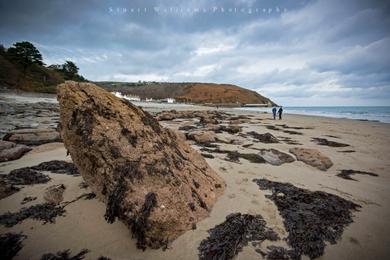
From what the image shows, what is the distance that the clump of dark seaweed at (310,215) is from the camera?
274cm

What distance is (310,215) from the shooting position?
3.30 meters

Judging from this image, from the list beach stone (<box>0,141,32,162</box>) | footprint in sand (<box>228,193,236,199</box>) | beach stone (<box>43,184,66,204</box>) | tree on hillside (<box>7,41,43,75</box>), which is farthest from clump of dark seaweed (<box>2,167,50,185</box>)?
tree on hillside (<box>7,41,43,75</box>)

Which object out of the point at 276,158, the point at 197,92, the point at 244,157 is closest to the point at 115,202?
the point at 244,157

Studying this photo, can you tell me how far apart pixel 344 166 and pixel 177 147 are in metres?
→ 5.09

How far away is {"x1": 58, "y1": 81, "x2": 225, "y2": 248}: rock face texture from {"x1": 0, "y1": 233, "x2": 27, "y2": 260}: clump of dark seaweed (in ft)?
3.31

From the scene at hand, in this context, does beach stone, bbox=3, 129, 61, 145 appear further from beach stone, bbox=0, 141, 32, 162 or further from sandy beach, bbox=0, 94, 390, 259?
sandy beach, bbox=0, 94, 390, 259

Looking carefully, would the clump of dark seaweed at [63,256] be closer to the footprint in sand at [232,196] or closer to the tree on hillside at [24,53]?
the footprint in sand at [232,196]

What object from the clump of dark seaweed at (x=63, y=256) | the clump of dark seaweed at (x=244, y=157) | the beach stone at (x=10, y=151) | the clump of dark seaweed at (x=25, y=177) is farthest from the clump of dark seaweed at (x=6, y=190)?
the clump of dark seaweed at (x=244, y=157)

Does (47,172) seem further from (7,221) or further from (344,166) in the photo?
(344,166)

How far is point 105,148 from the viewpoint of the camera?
3080 mm

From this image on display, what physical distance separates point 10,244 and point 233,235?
279 cm

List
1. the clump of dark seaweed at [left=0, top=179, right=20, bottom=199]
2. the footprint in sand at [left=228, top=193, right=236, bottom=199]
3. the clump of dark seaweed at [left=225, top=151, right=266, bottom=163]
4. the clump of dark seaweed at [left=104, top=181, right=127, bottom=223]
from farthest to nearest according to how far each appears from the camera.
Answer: the clump of dark seaweed at [left=225, top=151, right=266, bottom=163] < the footprint in sand at [left=228, top=193, right=236, bottom=199] < the clump of dark seaweed at [left=0, top=179, right=20, bottom=199] < the clump of dark seaweed at [left=104, top=181, right=127, bottom=223]

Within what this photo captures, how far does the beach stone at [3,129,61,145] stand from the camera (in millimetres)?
7344

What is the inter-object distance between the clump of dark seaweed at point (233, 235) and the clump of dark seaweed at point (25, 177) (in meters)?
3.50
